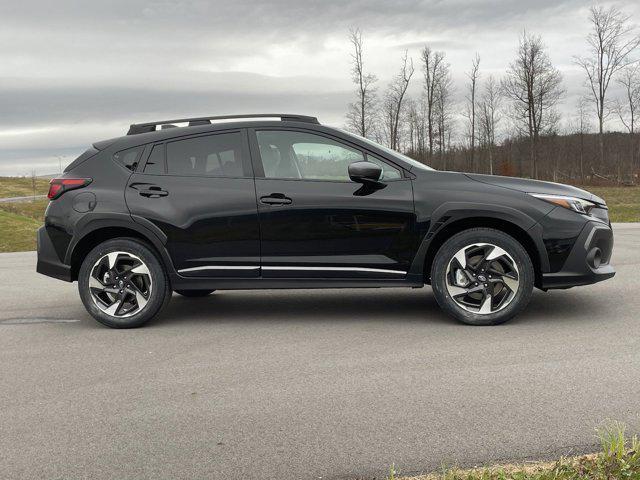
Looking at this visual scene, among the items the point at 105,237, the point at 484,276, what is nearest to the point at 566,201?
the point at 484,276

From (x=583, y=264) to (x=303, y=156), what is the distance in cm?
254

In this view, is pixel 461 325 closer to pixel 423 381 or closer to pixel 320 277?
pixel 320 277

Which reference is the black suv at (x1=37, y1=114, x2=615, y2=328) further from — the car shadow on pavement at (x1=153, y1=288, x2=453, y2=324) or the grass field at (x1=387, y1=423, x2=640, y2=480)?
the grass field at (x1=387, y1=423, x2=640, y2=480)

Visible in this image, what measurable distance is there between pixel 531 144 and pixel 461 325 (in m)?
45.9

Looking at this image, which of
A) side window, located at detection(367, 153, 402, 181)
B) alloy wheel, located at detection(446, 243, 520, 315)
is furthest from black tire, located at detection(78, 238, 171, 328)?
alloy wheel, located at detection(446, 243, 520, 315)

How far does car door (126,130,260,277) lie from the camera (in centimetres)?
596

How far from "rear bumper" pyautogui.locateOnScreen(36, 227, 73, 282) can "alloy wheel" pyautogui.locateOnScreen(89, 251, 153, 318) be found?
29 cm

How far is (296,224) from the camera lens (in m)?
5.89

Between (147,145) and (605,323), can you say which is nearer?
(605,323)

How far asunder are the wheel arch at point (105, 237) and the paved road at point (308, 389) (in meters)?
0.63

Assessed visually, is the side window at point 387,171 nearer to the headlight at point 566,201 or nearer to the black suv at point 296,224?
the black suv at point 296,224

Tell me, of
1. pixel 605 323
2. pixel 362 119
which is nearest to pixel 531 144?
pixel 362 119

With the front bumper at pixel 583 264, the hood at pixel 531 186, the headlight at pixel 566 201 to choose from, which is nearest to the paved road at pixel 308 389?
the front bumper at pixel 583 264

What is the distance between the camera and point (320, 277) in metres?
5.91
